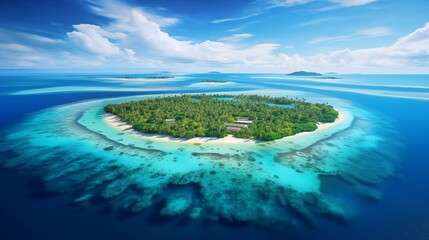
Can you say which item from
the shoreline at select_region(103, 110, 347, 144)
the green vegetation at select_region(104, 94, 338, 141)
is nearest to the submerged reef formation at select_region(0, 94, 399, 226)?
the shoreline at select_region(103, 110, 347, 144)

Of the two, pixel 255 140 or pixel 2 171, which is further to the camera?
pixel 255 140

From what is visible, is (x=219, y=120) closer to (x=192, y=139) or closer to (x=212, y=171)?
(x=192, y=139)

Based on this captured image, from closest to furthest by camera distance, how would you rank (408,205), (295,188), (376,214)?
1. (376,214)
2. (408,205)
3. (295,188)

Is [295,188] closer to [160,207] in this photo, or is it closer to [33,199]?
[160,207]

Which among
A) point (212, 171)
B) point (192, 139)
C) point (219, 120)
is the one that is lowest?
point (212, 171)

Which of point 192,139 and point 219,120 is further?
point 219,120

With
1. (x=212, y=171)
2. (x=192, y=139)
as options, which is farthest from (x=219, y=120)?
(x=212, y=171)

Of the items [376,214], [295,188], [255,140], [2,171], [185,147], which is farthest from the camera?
[255,140]

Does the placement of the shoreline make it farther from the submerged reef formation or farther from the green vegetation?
the submerged reef formation

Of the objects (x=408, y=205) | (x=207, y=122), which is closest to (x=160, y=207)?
(x=408, y=205)
